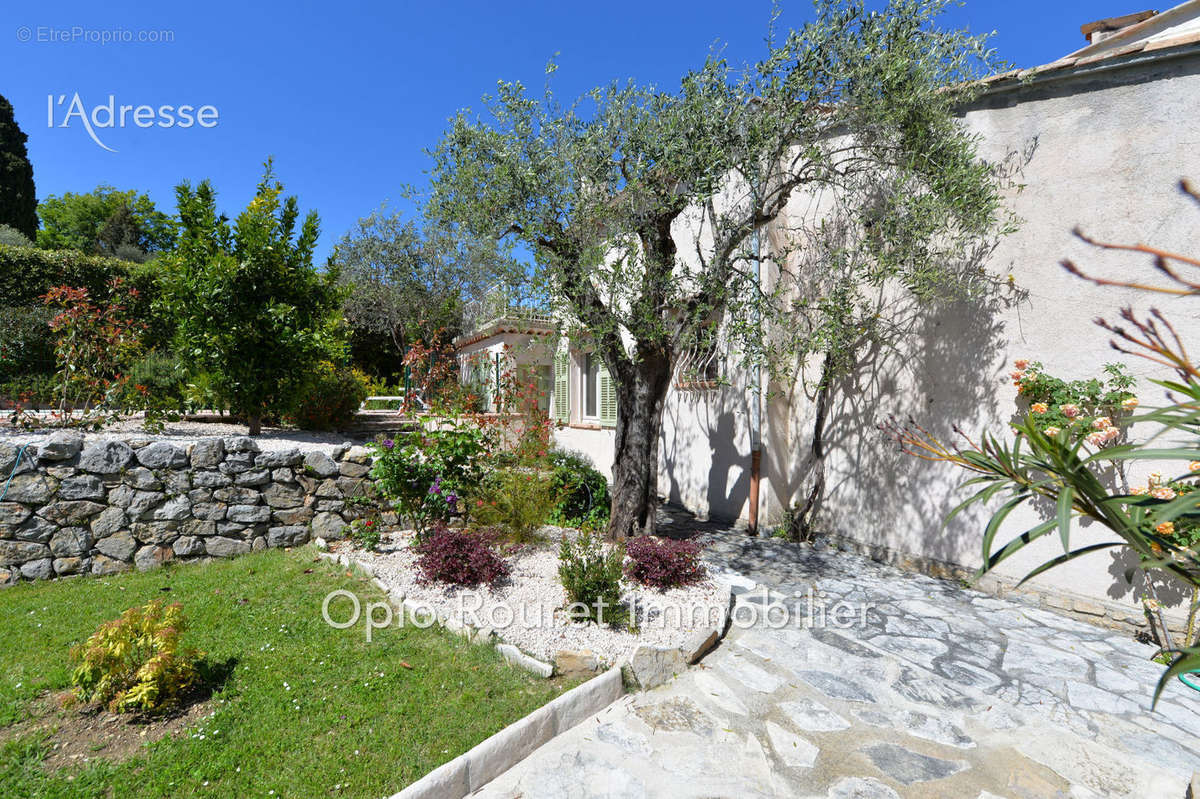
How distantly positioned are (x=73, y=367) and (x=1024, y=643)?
11.9m

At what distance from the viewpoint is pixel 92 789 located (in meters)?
3.05

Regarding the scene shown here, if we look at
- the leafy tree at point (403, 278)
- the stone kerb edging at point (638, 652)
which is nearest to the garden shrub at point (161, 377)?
the stone kerb edging at point (638, 652)

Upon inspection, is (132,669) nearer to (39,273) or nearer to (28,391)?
(28,391)

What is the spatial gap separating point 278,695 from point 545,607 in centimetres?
221

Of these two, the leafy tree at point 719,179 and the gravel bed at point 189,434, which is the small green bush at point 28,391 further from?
the leafy tree at point 719,179

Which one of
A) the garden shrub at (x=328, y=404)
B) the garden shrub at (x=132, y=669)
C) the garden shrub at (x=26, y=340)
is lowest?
the garden shrub at (x=132, y=669)

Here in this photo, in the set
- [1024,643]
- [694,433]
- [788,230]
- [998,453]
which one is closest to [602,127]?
[788,230]

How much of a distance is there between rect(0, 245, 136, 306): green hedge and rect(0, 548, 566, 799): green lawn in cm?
1165

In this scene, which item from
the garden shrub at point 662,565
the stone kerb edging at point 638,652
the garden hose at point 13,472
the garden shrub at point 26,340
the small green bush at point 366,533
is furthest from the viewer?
the garden shrub at point 26,340

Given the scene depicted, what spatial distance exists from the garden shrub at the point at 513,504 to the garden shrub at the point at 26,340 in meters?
10.8

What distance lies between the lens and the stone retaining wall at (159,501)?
6035mm

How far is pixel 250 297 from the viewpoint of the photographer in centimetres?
890

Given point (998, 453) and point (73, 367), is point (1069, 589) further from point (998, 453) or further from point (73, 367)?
point (73, 367)

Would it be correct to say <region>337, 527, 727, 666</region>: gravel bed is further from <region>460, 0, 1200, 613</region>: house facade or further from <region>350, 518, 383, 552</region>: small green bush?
<region>460, 0, 1200, 613</region>: house facade
